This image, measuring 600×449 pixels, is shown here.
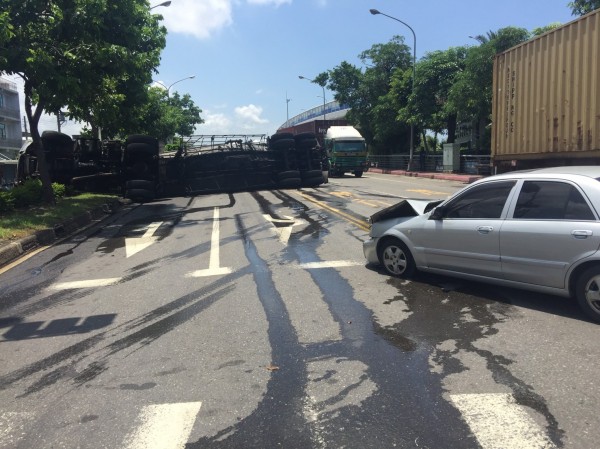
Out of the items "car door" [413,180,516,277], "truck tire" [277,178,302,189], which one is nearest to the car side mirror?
"car door" [413,180,516,277]

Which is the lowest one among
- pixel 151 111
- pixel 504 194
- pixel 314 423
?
pixel 314 423

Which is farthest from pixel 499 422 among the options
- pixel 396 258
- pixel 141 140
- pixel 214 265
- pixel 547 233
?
pixel 141 140

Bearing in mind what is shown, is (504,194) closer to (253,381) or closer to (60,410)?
(253,381)

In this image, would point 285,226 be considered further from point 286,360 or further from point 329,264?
point 286,360

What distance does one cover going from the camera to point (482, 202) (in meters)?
6.05

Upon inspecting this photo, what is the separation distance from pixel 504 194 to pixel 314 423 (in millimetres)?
3598

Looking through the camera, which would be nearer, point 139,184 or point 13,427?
point 13,427

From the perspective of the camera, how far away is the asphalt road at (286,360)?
3371mm

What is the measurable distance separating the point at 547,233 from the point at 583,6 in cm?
1908

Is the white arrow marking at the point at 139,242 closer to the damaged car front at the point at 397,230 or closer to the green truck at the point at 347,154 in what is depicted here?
the damaged car front at the point at 397,230

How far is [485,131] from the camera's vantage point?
34812 mm

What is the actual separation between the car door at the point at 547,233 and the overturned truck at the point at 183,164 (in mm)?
16708

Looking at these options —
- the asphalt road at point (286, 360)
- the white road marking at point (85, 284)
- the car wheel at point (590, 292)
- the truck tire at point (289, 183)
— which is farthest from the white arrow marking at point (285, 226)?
the truck tire at point (289, 183)

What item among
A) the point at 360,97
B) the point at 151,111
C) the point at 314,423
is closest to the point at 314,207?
the point at 314,423
